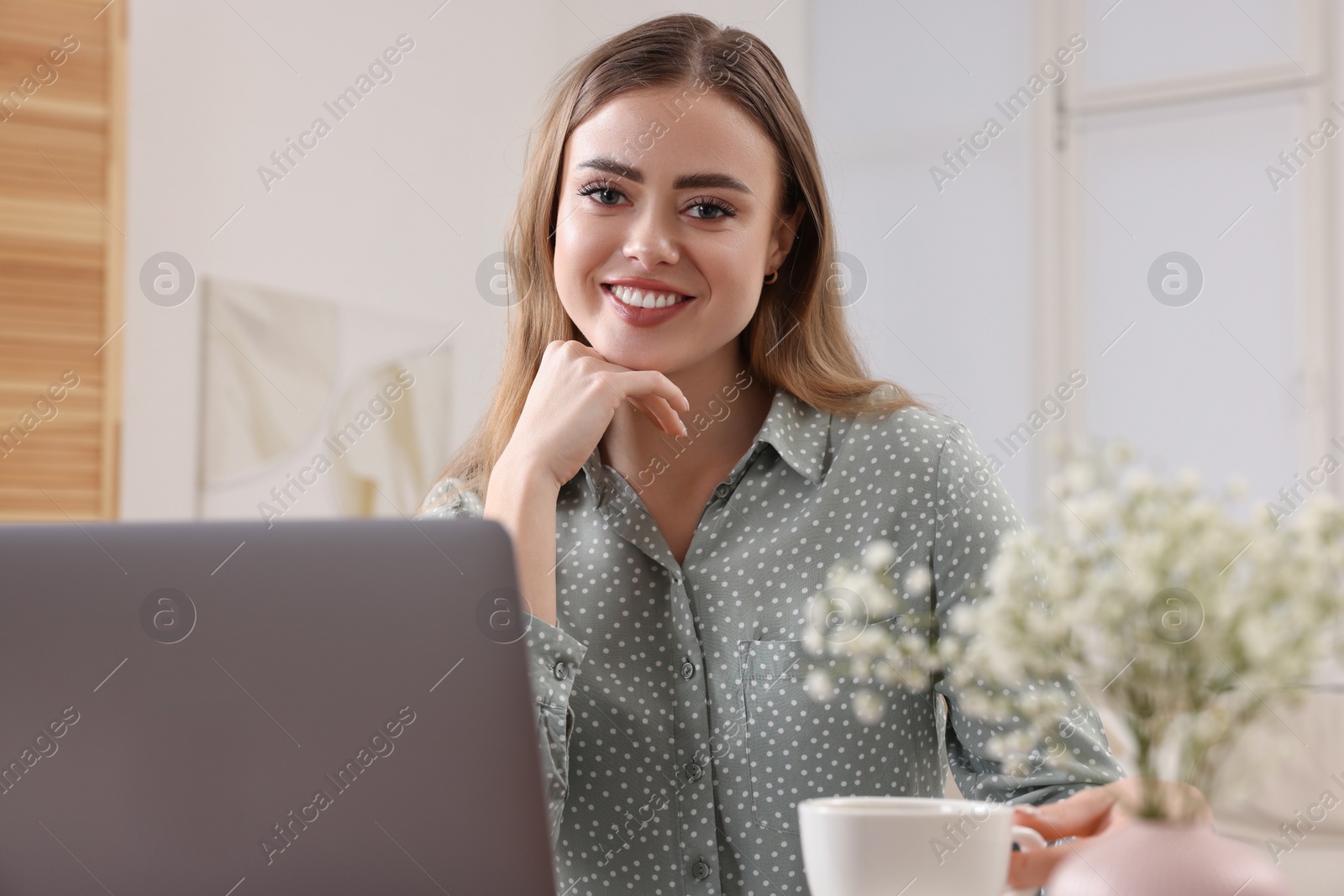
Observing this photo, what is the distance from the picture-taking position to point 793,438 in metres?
1.40

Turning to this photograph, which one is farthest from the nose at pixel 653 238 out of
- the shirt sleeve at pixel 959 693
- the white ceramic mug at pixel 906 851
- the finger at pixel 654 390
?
the white ceramic mug at pixel 906 851

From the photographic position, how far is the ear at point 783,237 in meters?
1.52

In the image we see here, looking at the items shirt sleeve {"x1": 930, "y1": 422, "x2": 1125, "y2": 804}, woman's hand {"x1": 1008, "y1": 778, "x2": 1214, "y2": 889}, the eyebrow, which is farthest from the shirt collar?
woman's hand {"x1": 1008, "y1": 778, "x2": 1214, "y2": 889}

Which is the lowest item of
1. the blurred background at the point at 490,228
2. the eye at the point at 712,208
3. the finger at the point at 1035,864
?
the finger at the point at 1035,864

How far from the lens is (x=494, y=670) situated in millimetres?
735

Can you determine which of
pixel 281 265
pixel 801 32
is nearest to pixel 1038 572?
pixel 281 265

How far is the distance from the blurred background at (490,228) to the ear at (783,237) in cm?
112

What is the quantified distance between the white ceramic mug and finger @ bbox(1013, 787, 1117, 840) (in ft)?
0.37

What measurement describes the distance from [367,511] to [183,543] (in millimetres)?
2811

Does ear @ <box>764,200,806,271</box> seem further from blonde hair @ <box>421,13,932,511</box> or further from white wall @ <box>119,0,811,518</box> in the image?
white wall @ <box>119,0,811,518</box>

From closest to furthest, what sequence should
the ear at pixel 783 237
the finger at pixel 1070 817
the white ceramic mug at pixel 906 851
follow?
1. the white ceramic mug at pixel 906 851
2. the finger at pixel 1070 817
3. the ear at pixel 783 237

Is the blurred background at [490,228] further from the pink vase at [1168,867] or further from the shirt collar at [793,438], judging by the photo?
the pink vase at [1168,867]

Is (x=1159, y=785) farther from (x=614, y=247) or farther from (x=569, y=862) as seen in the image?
(x=614, y=247)

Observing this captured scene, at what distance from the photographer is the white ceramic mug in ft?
2.27
